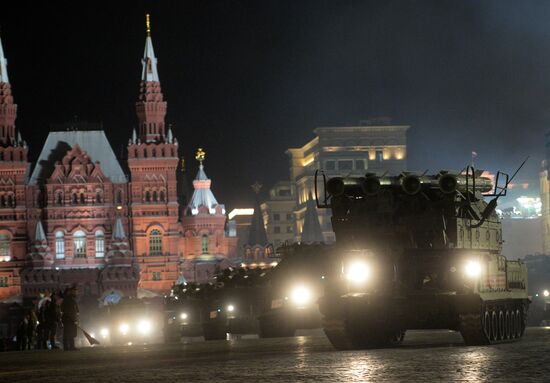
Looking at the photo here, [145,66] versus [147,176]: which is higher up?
[145,66]

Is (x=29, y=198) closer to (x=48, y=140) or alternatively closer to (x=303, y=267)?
(x=48, y=140)

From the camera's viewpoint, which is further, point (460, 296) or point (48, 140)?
point (48, 140)

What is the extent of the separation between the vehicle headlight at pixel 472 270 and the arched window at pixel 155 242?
10202 cm

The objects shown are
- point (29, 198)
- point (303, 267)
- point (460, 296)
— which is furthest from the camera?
point (29, 198)

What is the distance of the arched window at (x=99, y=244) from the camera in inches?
5044

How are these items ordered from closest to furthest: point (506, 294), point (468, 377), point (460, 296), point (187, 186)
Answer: point (468, 377) → point (460, 296) → point (506, 294) → point (187, 186)

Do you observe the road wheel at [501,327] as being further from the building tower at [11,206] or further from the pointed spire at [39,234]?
the building tower at [11,206]

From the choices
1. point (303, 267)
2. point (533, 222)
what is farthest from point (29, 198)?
point (303, 267)

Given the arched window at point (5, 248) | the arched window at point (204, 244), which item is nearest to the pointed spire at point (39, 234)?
the arched window at point (5, 248)

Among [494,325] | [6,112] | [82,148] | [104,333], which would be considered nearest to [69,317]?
[494,325]

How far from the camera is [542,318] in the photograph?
62.4 metres

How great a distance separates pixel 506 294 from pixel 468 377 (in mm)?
10711

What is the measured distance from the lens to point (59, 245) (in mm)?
128000

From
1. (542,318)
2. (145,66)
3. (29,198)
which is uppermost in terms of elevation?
(145,66)
